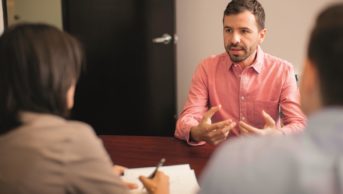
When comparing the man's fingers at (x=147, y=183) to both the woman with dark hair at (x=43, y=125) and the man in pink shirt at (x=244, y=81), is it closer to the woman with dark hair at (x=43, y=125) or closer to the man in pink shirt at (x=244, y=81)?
the woman with dark hair at (x=43, y=125)

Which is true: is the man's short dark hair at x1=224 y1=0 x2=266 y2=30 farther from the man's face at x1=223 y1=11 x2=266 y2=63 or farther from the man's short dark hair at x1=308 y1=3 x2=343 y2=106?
the man's short dark hair at x1=308 y1=3 x2=343 y2=106

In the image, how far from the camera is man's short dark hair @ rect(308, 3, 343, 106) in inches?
25.1

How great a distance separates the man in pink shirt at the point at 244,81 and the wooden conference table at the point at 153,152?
1.03 ft

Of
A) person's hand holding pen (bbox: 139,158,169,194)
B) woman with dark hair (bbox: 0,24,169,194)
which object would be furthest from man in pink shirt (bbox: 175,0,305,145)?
woman with dark hair (bbox: 0,24,169,194)

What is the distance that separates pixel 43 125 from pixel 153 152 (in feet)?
2.20

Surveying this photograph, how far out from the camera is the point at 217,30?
11.5ft

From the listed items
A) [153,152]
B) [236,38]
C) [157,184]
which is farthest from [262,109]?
[157,184]

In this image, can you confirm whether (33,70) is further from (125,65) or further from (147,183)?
(125,65)

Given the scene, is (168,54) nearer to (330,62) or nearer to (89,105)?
(89,105)

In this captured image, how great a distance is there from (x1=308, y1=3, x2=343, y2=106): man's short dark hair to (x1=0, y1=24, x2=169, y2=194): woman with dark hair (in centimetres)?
53

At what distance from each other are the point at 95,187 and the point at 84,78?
2613 millimetres

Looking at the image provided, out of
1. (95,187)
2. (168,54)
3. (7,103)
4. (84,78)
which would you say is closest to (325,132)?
(95,187)

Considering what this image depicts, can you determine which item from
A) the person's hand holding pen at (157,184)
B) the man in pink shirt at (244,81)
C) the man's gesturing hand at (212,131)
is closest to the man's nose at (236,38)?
the man in pink shirt at (244,81)

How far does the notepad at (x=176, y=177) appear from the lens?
1216 mm
